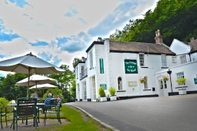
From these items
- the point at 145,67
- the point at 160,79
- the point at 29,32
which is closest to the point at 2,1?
the point at 29,32

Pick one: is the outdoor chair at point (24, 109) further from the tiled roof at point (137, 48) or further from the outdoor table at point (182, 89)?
the outdoor table at point (182, 89)

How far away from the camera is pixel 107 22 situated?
3134 centimetres

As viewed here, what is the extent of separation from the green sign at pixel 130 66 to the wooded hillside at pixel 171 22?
15155 mm

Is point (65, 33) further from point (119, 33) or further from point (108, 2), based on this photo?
point (119, 33)

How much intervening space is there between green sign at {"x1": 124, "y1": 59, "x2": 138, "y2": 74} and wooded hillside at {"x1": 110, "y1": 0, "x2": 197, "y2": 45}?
1515cm

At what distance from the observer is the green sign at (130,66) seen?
69.4ft

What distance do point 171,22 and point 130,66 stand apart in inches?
733

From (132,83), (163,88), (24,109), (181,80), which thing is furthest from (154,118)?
(163,88)

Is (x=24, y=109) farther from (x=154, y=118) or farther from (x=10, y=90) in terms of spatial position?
(x=10, y=90)

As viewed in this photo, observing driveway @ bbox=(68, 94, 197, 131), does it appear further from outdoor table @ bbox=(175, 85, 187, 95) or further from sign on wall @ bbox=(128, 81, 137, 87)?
sign on wall @ bbox=(128, 81, 137, 87)

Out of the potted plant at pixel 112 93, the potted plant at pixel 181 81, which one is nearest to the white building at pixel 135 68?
the potted plant at pixel 181 81

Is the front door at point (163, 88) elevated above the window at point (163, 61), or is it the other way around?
the window at point (163, 61)

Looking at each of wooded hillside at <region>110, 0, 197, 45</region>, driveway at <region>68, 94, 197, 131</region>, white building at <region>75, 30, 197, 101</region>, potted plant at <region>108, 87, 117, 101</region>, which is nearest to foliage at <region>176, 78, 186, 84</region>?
white building at <region>75, 30, 197, 101</region>

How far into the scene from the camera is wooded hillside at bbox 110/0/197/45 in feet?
105
